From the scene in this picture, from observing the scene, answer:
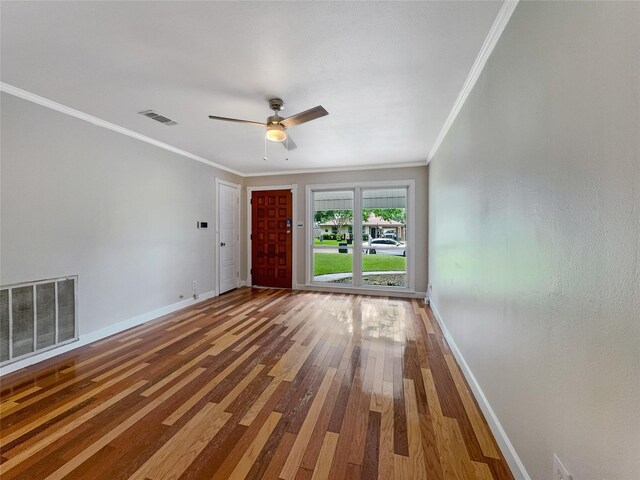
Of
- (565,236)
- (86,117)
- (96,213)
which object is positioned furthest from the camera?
(96,213)

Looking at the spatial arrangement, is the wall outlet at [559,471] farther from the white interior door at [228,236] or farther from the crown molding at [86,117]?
the white interior door at [228,236]

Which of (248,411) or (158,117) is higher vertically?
(158,117)

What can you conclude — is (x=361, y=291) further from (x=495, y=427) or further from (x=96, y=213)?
(x=96, y=213)

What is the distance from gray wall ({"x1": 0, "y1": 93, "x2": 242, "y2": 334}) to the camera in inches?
95.7

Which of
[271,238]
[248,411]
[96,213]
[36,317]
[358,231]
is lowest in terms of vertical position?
[248,411]

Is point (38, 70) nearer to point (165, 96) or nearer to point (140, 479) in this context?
point (165, 96)

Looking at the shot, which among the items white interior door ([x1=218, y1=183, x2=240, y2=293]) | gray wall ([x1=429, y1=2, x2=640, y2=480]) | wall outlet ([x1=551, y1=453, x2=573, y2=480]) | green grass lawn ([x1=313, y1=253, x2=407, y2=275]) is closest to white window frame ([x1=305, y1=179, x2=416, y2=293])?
green grass lawn ([x1=313, y1=253, x2=407, y2=275])

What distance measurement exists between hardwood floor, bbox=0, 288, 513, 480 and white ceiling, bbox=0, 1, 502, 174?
2.52 m

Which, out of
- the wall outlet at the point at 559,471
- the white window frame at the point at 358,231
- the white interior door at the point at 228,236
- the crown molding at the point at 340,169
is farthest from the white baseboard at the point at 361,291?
the wall outlet at the point at 559,471

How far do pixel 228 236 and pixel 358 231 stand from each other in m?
2.67

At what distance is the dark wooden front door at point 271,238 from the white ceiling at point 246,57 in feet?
8.58

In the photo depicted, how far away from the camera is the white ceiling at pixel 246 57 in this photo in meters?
1.55

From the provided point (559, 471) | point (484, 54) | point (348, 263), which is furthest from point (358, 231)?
point (559, 471)

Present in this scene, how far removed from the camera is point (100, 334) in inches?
122
